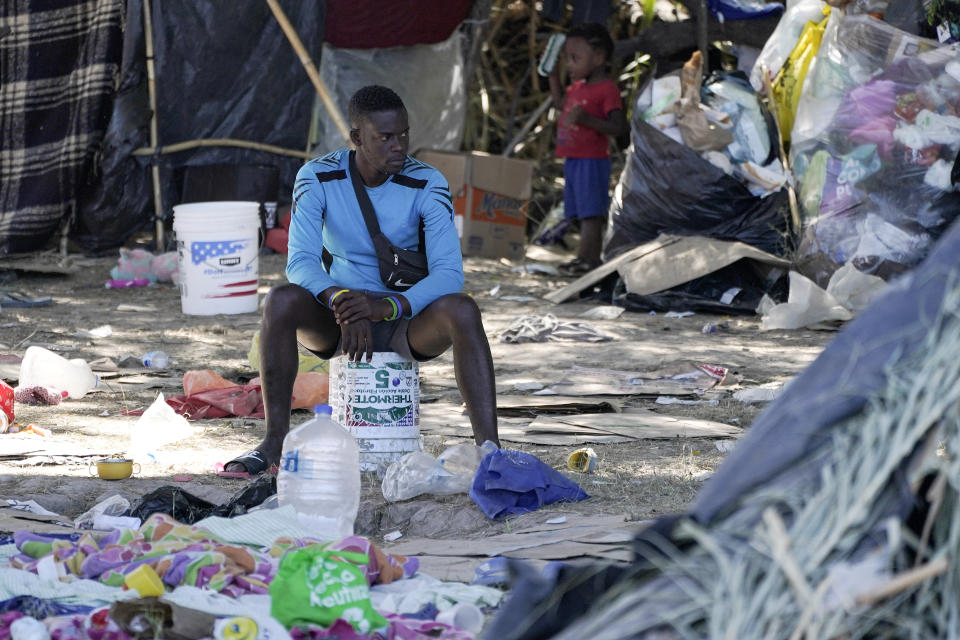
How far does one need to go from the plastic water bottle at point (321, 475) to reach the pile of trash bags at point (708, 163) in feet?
14.1

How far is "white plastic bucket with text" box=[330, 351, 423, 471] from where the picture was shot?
12.0 ft

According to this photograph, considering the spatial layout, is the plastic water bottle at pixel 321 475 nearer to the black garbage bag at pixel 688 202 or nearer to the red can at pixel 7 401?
the red can at pixel 7 401

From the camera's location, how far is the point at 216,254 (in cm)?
648

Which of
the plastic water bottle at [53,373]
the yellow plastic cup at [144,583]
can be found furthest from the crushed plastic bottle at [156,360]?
the yellow plastic cup at [144,583]

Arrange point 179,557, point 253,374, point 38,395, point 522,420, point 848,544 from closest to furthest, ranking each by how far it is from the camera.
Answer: point 848,544 < point 179,557 < point 522,420 < point 38,395 < point 253,374

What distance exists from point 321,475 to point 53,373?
6.61 ft

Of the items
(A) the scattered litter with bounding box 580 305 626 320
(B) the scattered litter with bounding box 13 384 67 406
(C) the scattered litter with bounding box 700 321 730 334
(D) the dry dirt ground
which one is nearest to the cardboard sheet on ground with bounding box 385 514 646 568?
(D) the dry dirt ground

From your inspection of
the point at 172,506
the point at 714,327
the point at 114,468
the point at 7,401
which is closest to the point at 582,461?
the point at 172,506

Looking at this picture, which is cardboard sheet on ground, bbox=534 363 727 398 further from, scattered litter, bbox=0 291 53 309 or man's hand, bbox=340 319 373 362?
scattered litter, bbox=0 291 53 309

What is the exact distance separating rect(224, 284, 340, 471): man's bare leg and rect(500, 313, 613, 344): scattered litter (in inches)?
88.2

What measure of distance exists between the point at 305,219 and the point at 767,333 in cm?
306

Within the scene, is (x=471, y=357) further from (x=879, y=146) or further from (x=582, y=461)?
(x=879, y=146)

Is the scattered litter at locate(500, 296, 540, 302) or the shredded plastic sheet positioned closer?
the shredded plastic sheet

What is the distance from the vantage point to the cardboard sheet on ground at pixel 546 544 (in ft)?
8.96
